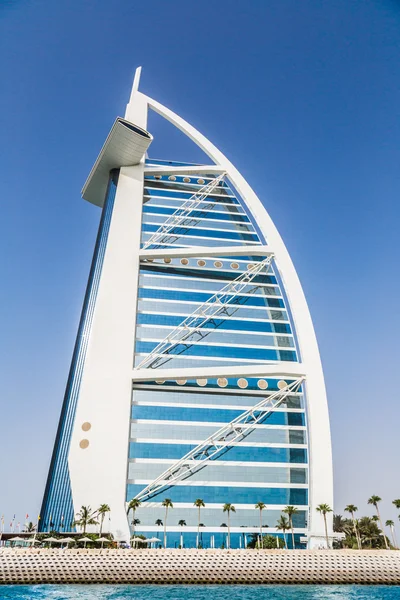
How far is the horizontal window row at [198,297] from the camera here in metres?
61.9

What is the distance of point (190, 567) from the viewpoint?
134 feet

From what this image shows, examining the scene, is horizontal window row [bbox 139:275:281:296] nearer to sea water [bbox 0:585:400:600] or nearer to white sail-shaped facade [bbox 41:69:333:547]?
white sail-shaped facade [bbox 41:69:333:547]

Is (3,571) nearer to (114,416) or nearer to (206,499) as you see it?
(114,416)

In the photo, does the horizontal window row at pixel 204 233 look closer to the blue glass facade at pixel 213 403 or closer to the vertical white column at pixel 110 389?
the blue glass facade at pixel 213 403

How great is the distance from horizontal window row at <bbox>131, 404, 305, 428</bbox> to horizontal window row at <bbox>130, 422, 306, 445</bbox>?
667 mm

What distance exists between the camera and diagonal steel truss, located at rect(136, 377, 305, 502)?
51.4 meters

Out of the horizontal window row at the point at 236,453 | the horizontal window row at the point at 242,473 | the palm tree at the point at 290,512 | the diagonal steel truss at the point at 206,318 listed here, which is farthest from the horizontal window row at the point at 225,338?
the palm tree at the point at 290,512

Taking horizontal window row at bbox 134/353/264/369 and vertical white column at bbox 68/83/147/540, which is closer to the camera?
vertical white column at bbox 68/83/147/540

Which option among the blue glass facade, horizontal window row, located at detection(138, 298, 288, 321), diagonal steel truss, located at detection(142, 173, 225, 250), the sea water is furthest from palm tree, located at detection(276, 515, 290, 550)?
diagonal steel truss, located at detection(142, 173, 225, 250)

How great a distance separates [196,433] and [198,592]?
19938 millimetres

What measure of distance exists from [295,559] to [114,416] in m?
22.0

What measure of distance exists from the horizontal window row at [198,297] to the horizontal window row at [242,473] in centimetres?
2045

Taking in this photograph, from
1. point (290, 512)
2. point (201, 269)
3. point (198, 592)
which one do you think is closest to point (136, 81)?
point (201, 269)

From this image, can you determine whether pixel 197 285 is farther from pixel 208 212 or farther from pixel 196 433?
pixel 196 433
